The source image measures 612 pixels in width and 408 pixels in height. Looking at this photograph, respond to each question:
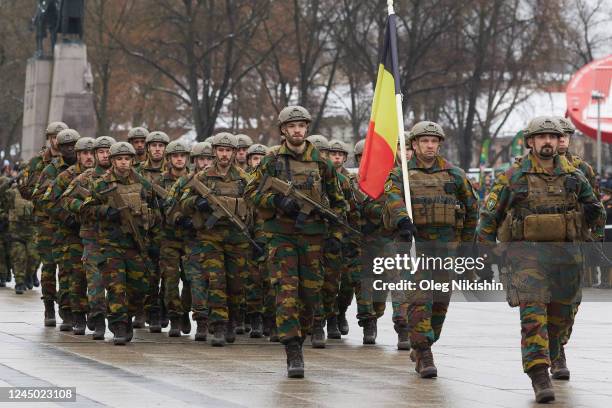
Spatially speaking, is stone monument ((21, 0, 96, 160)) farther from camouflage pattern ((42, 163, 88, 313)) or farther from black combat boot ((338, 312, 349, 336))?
black combat boot ((338, 312, 349, 336))

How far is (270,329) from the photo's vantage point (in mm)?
16422

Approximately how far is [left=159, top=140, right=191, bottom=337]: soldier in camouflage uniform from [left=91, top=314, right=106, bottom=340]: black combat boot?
874 mm

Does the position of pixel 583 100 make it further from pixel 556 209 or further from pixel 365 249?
pixel 556 209

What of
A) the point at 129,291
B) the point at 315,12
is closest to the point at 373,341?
the point at 129,291

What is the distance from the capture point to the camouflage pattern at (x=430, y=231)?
12758 millimetres

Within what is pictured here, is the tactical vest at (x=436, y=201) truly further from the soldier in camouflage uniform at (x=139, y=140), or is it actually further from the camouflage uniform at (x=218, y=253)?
the soldier in camouflage uniform at (x=139, y=140)

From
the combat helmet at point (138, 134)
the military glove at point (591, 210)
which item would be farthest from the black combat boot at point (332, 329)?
the military glove at point (591, 210)

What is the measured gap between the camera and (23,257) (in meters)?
23.9

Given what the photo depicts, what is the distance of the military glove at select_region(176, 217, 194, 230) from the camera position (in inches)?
618

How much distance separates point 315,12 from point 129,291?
3231cm

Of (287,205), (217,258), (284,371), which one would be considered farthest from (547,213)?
(217,258)

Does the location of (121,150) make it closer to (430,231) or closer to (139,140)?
(139,140)

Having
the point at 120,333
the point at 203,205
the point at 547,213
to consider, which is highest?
the point at 203,205

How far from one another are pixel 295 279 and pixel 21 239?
1199 centimetres
